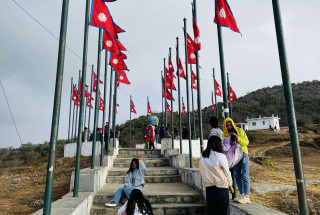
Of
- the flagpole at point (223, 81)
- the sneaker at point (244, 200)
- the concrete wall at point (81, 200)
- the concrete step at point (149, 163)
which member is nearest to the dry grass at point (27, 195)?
A: the concrete wall at point (81, 200)

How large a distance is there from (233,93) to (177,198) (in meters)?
13.3

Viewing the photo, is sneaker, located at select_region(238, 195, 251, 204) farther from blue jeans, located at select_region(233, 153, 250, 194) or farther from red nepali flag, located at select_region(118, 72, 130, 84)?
red nepali flag, located at select_region(118, 72, 130, 84)

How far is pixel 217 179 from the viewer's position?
365 cm

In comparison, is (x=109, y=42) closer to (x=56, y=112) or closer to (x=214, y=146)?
(x=56, y=112)

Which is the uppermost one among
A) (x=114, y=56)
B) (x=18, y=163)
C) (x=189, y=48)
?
(x=189, y=48)

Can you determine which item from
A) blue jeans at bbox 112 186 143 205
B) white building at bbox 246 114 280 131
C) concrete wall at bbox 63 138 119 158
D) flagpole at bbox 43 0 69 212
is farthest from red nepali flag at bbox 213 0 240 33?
white building at bbox 246 114 280 131

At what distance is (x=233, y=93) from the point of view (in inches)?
700

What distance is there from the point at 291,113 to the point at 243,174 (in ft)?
6.14

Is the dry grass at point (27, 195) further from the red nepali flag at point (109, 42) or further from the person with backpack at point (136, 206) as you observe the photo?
the red nepali flag at point (109, 42)

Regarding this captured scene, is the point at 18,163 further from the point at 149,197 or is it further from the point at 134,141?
the point at 149,197

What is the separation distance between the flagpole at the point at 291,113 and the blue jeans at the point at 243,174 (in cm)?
154

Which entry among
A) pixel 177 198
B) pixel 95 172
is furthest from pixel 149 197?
pixel 95 172

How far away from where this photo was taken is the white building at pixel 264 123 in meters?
50.2

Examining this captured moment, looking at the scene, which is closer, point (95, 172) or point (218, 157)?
point (218, 157)
